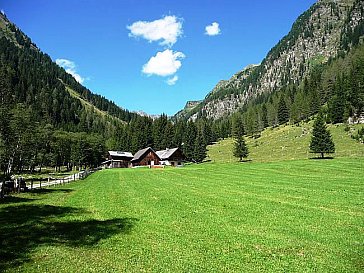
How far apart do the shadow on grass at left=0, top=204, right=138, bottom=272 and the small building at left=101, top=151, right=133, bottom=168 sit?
101233mm

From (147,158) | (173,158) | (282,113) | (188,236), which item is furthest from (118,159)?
(188,236)

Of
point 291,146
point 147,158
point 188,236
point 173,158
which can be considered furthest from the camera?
point 147,158

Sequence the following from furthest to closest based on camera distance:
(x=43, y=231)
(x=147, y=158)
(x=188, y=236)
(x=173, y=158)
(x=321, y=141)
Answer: (x=147, y=158), (x=173, y=158), (x=321, y=141), (x=43, y=231), (x=188, y=236)

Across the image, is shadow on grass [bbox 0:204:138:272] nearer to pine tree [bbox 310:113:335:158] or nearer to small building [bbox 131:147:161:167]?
A: pine tree [bbox 310:113:335:158]

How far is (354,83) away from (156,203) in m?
104

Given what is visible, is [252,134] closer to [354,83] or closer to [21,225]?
[354,83]

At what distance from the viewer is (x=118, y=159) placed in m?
124

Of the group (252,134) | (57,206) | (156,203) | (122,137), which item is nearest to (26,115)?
(57,206)

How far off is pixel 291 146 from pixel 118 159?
2616 inches

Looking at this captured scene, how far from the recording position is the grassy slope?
7969cm

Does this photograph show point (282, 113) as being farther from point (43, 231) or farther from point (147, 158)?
point (43, 231)

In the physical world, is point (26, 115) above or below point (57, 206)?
above

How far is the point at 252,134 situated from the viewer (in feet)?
509

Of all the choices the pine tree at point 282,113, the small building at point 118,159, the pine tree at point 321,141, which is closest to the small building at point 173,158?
the small building at point 118,159
